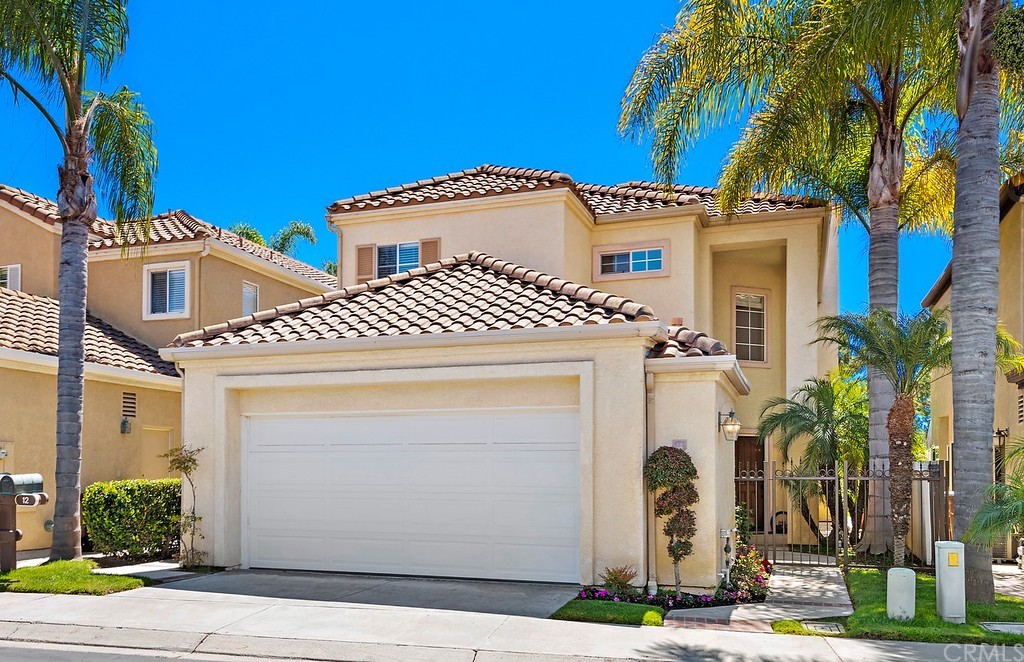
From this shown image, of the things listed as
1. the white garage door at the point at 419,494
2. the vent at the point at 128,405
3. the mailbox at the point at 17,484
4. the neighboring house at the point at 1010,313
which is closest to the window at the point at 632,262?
the neighboring house at the point at 1010,313

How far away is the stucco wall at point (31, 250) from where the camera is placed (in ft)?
67.2

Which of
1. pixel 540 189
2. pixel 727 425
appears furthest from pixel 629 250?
pixel 727 425

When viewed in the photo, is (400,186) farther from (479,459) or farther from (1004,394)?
(1004,394)

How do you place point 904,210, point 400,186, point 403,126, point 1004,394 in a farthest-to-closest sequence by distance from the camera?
1. point 403,126
2. point 400,186
3. point 904,210
4. point 1004,394

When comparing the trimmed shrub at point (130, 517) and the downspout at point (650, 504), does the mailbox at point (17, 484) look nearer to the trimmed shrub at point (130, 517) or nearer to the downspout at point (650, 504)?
the trimmed shrub at point (130, 517)

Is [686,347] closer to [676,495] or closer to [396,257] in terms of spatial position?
[676,495]

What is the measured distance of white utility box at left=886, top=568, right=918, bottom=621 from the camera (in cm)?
975

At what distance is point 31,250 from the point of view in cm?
2069

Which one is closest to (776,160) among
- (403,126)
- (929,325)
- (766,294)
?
(929,325)

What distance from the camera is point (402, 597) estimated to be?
36.6ft

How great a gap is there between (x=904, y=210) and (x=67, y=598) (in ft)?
56.7

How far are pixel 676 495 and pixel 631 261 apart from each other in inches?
354

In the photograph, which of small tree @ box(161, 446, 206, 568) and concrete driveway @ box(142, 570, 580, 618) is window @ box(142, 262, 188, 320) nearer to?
small tree @ box(161, 446, 206, 568)

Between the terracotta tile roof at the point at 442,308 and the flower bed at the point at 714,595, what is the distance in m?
3.42
